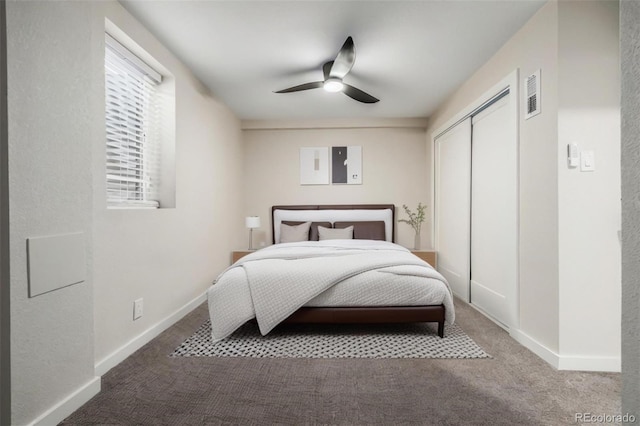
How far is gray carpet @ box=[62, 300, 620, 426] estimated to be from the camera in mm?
1513

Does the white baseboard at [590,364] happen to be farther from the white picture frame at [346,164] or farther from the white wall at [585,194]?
the white picture frame at [346,164]

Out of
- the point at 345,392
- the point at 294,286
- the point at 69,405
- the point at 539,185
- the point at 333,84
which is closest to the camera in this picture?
the point at 69,405

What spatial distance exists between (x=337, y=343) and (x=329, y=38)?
7.56 feet

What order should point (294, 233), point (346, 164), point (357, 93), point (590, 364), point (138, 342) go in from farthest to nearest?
point (346, 164) < point (294, 233) < point (357, 93) < point (138, 342) < point (590, 364)

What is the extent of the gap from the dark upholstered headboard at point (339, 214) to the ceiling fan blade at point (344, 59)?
92.0 inches

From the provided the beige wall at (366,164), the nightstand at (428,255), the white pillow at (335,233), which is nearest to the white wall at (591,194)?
the nightstand at (428,255)

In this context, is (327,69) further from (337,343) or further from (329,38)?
(337,343)

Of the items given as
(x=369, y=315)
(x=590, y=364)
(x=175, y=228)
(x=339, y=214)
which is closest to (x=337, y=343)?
Result: (x=369, y=315)

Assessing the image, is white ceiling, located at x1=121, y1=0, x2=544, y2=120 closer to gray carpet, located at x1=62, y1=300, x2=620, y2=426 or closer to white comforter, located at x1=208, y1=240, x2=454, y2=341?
white comforter, located at x1=208, y1=240, x2=454, y2=341

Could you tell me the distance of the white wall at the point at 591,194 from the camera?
6.33 ft

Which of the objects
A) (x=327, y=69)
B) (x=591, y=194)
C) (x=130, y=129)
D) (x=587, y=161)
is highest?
(x=327, y=69)

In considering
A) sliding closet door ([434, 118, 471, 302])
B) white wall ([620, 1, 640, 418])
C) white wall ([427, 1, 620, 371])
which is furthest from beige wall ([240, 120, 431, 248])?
white wall ([620, 1, 640, 418])

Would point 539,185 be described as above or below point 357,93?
below

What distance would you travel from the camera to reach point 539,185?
2148 mm
